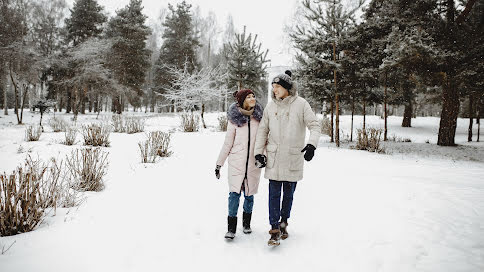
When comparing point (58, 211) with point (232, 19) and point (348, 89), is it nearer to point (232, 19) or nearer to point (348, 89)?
point (348, 89)

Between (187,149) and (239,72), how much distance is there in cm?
817

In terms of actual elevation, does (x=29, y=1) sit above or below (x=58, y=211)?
above

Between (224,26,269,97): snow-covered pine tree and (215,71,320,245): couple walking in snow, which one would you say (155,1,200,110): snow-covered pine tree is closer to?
(224,26,269,97): snow-covered pine tree

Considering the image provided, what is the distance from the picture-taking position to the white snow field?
7.55 ft

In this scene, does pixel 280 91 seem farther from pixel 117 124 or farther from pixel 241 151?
pixel 117 124

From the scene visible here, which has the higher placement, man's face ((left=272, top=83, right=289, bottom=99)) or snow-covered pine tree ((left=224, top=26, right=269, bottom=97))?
snow-covered pine tree ((left=224, top=26, right=269, bottom=97))

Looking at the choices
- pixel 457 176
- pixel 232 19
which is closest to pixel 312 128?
pixel 457 176

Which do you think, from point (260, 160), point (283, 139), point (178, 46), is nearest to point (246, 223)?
point (260, 160)

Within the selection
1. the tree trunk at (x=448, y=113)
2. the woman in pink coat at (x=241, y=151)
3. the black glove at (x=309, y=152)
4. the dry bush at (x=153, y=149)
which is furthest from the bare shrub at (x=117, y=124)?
the tree trunk at (x=448, y=113)

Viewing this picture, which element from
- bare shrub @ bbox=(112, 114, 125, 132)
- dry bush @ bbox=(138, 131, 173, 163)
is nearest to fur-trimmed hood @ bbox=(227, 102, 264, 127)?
dry bush @ bbox=(138, 131, 173, 163)

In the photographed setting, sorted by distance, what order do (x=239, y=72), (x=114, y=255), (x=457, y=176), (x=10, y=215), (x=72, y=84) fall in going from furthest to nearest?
(x=72, y=84)
(x=239, y=72)
(x=457, y=176)
(x=10, y=215)
(x=114, y=255)

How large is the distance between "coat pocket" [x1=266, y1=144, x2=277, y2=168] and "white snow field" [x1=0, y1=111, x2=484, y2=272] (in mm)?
902

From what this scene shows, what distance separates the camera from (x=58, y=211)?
10.6 ft

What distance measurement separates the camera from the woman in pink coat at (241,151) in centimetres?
273
